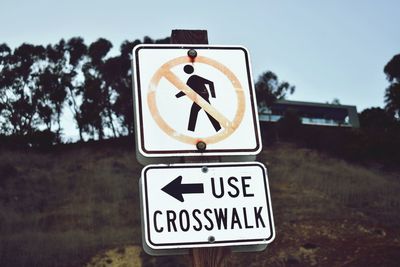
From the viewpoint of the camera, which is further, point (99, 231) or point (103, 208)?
point (103, 208)

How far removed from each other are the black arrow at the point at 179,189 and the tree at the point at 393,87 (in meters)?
58.2

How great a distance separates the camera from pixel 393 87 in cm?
5828

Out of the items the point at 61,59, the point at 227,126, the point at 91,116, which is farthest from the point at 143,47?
the point at 61,59

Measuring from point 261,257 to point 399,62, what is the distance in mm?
33394

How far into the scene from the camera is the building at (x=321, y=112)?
2552 inches

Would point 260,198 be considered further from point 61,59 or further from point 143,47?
point 61,59

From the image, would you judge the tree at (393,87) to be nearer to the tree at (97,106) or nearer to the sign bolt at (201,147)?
the tree at (97,106)

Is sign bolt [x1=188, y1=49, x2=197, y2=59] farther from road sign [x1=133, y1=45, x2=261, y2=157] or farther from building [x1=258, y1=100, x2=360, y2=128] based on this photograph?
building [x1=258, y1=100, x2=360, y2=128]

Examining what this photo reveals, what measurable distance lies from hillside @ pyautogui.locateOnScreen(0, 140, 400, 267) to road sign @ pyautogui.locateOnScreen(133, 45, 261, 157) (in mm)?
31756

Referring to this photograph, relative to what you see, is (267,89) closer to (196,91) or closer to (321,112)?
(321,112)

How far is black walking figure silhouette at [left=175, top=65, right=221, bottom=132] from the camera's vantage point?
253 cm

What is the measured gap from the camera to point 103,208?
46.4 m

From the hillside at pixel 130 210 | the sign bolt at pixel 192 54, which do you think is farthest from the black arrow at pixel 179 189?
the hillside at pixel 130 210

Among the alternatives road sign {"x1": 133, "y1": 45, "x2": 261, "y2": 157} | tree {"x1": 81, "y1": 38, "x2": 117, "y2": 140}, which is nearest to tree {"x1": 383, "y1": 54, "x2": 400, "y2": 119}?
tree {"x1": 81, "y1": 38, "x2": 117, "y2": 140}
